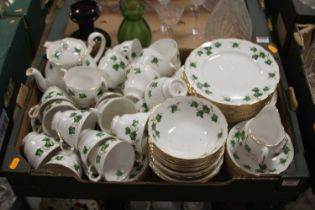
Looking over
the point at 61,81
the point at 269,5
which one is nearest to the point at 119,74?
the point at 61,81

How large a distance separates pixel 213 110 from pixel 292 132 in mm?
216

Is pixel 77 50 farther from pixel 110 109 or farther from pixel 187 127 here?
pixel 187 127

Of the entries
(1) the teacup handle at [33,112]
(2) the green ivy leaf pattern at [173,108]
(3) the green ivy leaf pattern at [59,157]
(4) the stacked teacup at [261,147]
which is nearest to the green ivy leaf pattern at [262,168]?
(4) the stacked teacup at [261,147]

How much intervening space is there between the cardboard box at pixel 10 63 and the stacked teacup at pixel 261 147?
0.60 meters

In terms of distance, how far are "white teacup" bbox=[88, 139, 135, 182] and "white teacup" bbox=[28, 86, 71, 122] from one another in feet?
0.62

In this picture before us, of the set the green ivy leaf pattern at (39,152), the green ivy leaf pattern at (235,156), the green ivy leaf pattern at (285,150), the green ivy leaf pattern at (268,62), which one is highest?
the green ivy leaf pattern at (268,62)

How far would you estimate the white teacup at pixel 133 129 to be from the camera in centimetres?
99

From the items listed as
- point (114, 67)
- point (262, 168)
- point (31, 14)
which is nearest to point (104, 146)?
point (114, 67)

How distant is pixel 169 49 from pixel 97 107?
0.29 meters

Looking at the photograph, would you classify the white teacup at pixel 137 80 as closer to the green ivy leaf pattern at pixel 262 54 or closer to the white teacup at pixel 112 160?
the white teacup at pixel 112 160

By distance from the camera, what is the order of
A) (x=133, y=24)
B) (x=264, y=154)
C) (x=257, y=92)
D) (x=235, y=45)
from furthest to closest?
(x=133, y=24) < (x=235, y=45) < (x=257, y=92) < (x=264, y=154)

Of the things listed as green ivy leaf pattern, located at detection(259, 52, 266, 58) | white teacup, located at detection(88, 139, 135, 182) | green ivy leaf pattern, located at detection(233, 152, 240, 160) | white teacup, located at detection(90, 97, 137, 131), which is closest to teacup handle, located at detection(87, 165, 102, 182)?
white teacup, located at detection(88, 139, 135, 182)

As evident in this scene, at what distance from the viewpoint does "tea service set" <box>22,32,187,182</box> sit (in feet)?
3.25

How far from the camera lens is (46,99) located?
108 cm
